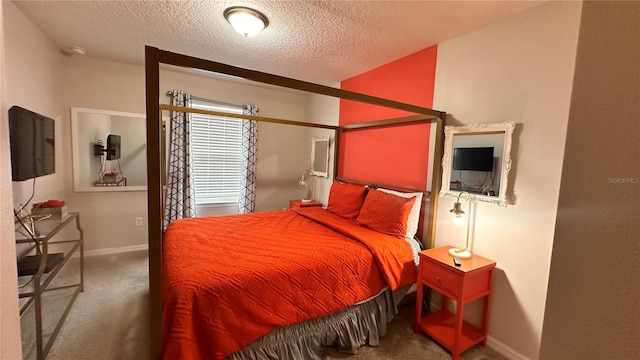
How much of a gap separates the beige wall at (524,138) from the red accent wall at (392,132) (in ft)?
1.42

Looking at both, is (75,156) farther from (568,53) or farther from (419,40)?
(568,53)

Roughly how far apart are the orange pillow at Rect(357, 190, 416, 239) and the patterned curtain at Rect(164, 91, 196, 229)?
7.94 feet

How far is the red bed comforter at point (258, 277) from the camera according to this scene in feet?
4.60

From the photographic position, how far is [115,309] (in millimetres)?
2262

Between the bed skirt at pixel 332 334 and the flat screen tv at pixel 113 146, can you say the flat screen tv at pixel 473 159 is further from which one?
the flat screen tv at pixel 113 146

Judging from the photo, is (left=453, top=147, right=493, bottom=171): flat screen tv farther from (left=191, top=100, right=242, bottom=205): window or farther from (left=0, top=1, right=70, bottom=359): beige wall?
(left=191, top=100, right=242, bottom=205): window

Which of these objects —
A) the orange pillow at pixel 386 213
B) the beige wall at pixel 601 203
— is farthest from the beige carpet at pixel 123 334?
the beige wall at pixel 601 203

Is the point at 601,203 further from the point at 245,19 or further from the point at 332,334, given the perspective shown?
the point at 245,19

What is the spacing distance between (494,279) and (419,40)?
6.81 feet

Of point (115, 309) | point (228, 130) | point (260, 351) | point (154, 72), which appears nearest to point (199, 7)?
point (154, 72)

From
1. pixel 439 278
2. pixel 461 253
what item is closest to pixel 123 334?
pixel 439 278

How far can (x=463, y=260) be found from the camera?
6.47 ft

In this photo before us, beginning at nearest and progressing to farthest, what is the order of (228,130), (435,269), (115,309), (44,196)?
(435,269) < (115,309) < (44,196) < (228,130)

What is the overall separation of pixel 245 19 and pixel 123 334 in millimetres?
2517
